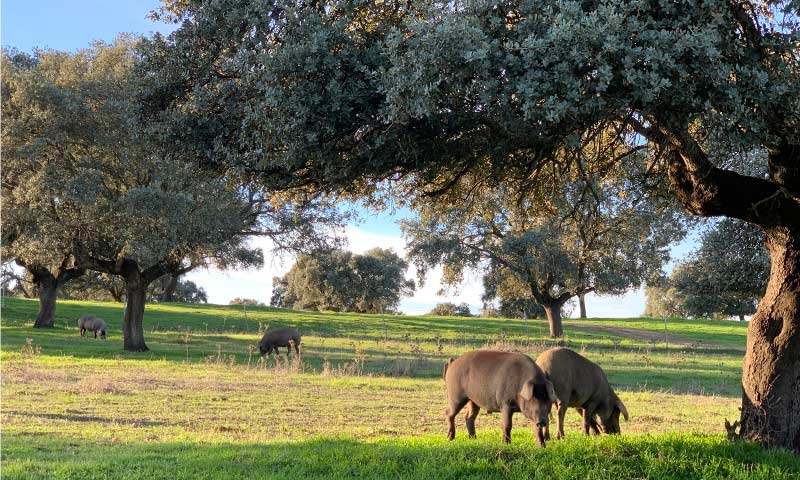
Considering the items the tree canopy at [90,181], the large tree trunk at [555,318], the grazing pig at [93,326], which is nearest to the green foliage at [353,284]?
the large tree trunk at [555,318]

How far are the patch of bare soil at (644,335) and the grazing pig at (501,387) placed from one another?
34287mm

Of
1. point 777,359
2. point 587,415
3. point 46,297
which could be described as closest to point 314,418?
point 587,415

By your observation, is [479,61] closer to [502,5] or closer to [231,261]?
[502,5]

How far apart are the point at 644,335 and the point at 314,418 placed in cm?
3917

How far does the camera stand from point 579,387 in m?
10.6

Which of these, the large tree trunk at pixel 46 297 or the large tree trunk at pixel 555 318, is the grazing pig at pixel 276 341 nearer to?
the large tree trunk at pixel 46 297

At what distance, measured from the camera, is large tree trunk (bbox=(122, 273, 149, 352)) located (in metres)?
30.2

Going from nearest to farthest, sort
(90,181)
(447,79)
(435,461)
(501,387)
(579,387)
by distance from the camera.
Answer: (447,79), (435,461), (501,387), (579,387), (90,181)

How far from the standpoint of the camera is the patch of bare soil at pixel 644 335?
41972mm

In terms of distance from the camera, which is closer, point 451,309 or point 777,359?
point 777,359

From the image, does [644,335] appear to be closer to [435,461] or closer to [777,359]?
[777,359]

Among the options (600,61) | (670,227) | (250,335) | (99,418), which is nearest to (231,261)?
(250,335)

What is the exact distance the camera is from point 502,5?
27.0 feet

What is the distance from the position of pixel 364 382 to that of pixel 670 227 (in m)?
22.2
